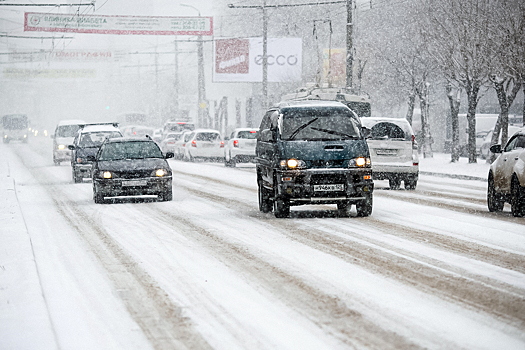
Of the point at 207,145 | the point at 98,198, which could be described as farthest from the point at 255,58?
the point at 98,198

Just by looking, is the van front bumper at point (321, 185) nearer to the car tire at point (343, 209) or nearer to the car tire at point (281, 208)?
the car tire at point (281, 208)

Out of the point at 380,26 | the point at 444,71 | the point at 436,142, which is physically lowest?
the point at 436,142

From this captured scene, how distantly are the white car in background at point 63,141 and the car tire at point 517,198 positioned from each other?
22281 millimetres

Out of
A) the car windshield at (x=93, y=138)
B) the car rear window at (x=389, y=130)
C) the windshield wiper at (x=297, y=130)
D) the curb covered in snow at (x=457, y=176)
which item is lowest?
the curb covered in snow at (x=457, y=176)

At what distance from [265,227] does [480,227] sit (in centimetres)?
313

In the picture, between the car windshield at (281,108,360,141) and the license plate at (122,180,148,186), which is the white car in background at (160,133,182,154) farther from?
the car windshield at (281,108,360,141)

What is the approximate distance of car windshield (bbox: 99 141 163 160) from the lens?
18359 mm

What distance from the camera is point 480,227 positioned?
40.2ft

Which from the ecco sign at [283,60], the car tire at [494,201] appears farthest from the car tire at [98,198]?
the ecco sign at [283,60]

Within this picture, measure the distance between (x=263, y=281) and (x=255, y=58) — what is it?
64027 millimetres

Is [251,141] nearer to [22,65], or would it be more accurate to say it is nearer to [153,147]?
[153,147]

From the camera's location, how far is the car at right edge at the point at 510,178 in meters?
13.7

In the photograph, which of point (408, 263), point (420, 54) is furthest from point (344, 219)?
point (420, 54)

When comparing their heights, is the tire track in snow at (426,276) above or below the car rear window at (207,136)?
below
